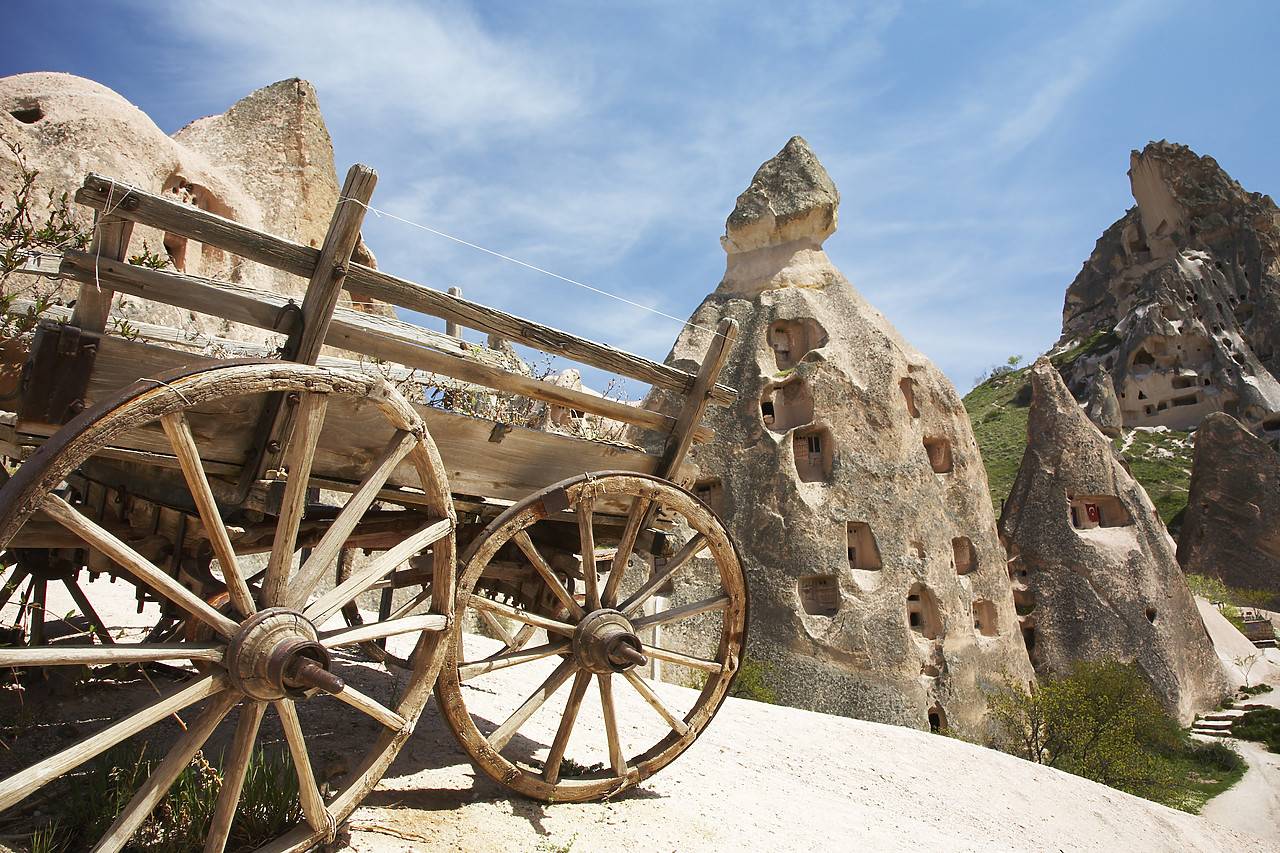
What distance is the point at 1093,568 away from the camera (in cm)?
2064

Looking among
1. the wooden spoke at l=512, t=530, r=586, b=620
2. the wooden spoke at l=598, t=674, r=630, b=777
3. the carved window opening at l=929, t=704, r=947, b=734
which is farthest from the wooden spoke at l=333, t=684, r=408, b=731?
the carved window opening at l=929, t=704, r=947, b=734

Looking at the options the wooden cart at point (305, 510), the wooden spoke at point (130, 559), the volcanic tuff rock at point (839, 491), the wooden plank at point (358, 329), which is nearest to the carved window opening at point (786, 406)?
the volcanic tuff rock at point (839, 491)

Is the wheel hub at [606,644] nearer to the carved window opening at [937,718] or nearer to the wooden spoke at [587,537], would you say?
the wooden spoke at [587,537]

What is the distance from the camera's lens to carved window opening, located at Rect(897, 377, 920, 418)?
2025 cm

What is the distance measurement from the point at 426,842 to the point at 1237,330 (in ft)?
165

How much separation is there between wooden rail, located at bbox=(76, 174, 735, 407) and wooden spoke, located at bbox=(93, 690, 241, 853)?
1406mm

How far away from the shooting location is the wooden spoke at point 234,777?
2551 millimetres

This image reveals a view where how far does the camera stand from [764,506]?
59.5 ft

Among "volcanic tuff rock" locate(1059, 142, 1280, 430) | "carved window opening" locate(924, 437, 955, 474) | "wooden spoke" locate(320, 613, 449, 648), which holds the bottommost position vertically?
"wooden spoke" locate(320, 613, 449, 648)

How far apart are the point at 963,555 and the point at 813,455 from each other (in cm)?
468

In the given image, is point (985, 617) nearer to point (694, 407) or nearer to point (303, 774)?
point (694, 407)

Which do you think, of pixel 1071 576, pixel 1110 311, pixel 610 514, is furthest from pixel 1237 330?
pixel 610 514

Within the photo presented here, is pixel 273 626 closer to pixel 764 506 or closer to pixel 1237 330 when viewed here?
pixel 764 506

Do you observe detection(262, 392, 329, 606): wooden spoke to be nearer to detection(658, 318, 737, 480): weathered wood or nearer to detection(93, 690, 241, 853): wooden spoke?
detection(93, 690, 241, 853): wooden spoke
